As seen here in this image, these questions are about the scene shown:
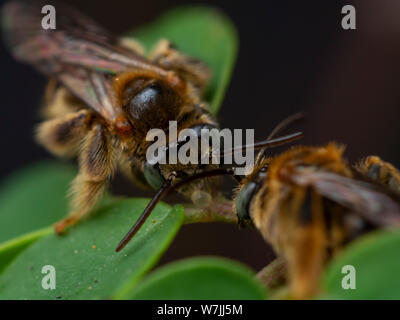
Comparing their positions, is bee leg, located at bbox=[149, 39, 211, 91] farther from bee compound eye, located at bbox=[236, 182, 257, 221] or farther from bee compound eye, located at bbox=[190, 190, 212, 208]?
bee compound eye, located at bbox=[236, 182, 257, 221]

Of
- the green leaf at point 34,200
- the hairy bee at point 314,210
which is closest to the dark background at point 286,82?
the green leaf at point 34,200

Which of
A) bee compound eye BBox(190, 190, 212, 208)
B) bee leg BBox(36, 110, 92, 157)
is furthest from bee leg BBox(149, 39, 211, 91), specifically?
bee compound eye BBox(190, 190, 212, 208)

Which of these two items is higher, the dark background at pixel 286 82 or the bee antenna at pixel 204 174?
the dark background at pixel 286 82

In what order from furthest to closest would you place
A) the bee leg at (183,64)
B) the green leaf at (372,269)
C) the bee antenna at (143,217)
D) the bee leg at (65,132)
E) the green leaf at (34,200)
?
1. the green leaf at (34,200)
2. the bee leg at (183,64)
3. the bee leg at (65,132)
4. the bee antenna at (143,217)
5. the green leaf at (372,269)

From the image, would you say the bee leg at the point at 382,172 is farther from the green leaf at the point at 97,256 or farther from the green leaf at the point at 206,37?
the green leaf at the point at 206,37

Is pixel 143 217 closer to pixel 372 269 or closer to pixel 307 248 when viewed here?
pixel 307 248
